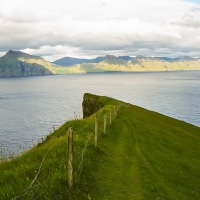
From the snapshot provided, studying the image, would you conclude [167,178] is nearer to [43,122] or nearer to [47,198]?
[47,198]

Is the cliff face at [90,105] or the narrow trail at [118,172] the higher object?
the narrow trail at [118,172]

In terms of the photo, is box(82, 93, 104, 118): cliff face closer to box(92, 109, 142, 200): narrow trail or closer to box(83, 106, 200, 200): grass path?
box(83, 106, 200, 200): grass path

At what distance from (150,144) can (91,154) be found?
13.3m

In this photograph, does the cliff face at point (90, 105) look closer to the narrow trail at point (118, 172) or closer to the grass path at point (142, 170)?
the grass path at point (142, 170)

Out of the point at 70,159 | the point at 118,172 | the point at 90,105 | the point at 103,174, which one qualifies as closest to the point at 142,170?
the point at 118,172

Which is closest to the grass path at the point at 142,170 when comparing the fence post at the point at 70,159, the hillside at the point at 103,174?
the hillside at the point at 103,174

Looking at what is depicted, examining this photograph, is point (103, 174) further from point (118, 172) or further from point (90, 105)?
point (90, 105)

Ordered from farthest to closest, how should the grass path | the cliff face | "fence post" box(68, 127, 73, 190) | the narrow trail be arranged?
the cliff face < the grass path < the narrow trail < "fence post" box(68, 127, 73, 190)

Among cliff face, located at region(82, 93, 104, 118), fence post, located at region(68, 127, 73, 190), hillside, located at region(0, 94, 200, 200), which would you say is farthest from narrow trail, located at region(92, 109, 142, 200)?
cliff face, located at region(82, 93, 104, 118)

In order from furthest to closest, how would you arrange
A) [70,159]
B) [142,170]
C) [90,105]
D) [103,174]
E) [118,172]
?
[90,105]
[142,170]
[118,172]
[103,174]
[70,159]

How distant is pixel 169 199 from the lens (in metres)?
16.6

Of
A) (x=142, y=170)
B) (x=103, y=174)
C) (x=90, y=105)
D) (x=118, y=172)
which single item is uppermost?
(x=103, y=174)

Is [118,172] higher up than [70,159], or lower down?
lower down

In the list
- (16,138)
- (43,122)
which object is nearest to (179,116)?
(43,122)
